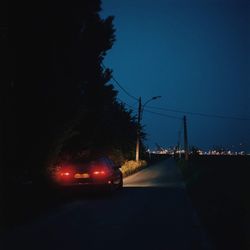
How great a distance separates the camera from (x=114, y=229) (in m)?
10.6

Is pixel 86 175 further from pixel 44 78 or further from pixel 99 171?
pixel 44 78

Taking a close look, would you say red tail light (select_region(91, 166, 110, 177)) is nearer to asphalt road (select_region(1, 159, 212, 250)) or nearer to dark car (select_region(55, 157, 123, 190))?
dark car (select_region(55, 157, 123, 190))

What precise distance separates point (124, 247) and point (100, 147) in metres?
26.3

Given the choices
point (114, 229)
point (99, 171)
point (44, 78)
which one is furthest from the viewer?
point (44, 78)

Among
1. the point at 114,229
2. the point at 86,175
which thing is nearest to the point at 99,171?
the point at 86,175

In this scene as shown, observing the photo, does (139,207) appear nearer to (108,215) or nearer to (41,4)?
(108,215)

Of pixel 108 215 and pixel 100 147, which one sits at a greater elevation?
pixel 100 147

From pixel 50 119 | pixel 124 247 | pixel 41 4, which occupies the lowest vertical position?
pixel 124 247

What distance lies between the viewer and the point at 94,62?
84.9 ft

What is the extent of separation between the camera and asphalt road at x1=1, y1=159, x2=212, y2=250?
8.97 m

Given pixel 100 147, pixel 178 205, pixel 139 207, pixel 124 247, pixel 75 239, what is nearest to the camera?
pixel 124 247

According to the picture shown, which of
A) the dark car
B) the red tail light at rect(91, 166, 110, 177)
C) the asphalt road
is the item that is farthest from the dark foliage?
the asphalt road

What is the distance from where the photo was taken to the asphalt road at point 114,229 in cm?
897

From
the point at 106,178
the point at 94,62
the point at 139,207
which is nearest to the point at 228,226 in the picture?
the point at 139,207
